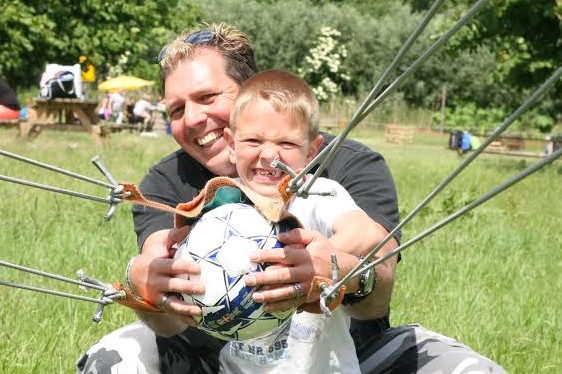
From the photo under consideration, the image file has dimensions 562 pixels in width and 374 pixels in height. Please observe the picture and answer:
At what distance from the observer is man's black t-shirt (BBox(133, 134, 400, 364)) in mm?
2799

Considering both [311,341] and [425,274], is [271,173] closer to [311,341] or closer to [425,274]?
[311,341]

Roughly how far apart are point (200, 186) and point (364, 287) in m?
0.85

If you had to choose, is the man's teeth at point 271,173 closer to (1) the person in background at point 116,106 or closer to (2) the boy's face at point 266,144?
(2) the boy's face at point 266,144

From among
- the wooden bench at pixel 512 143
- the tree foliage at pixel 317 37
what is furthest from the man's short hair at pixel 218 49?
the wooden bench at pixel 512 143

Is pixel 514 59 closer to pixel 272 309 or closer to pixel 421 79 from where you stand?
pixel 272 309

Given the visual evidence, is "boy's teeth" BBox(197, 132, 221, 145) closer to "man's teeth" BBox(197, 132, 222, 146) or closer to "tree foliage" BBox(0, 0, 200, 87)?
"man's teeth" BBox(197, 132, 222, 146)

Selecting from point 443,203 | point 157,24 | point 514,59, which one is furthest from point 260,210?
point 157,24

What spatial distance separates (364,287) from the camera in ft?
7.84

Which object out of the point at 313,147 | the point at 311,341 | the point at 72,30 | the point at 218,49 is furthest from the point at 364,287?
the point at 72,30

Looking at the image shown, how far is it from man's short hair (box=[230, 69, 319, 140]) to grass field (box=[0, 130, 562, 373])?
5.57 ft

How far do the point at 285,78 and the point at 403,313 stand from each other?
101 inches

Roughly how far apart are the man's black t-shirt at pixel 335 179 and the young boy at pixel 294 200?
353mm

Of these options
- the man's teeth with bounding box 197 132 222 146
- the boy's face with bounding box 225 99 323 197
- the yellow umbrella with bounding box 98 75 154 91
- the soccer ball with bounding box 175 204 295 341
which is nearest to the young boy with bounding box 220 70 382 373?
the boy's face with bounding box 225 99 323 197

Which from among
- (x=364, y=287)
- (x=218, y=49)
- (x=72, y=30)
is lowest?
(x=72, y=30)
